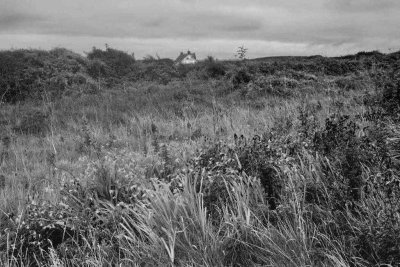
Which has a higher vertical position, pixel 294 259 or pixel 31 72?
pixel 31 72

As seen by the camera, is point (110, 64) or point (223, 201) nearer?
point (223, 201)

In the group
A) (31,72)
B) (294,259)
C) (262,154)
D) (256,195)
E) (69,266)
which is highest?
(31,72)

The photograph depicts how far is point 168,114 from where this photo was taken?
30.7ft

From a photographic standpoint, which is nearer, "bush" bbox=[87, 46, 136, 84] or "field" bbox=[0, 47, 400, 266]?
"field" bbox=[0, 47, 400, 266]

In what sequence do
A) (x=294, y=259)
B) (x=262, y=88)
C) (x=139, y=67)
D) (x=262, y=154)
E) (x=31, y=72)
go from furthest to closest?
(x=139, y=67), (x=31, y=72), (x=262, y=88), (x=262, y=154), (x=294, y=259)

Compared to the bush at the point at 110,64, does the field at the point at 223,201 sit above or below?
below

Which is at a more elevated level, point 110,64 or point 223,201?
point 110,64

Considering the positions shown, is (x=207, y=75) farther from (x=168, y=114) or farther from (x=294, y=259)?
(x=294, y=259)

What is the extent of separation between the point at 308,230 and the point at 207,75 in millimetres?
17112

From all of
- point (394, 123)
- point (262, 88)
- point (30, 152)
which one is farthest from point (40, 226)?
point (262, 88)

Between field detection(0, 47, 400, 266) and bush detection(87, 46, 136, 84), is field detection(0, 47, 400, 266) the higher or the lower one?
the lower one

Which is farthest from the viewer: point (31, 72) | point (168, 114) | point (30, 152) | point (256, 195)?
point (31, 72)

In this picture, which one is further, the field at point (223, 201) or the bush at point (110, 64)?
the bush at point (110, 64)

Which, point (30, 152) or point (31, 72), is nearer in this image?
point (30, 152)
